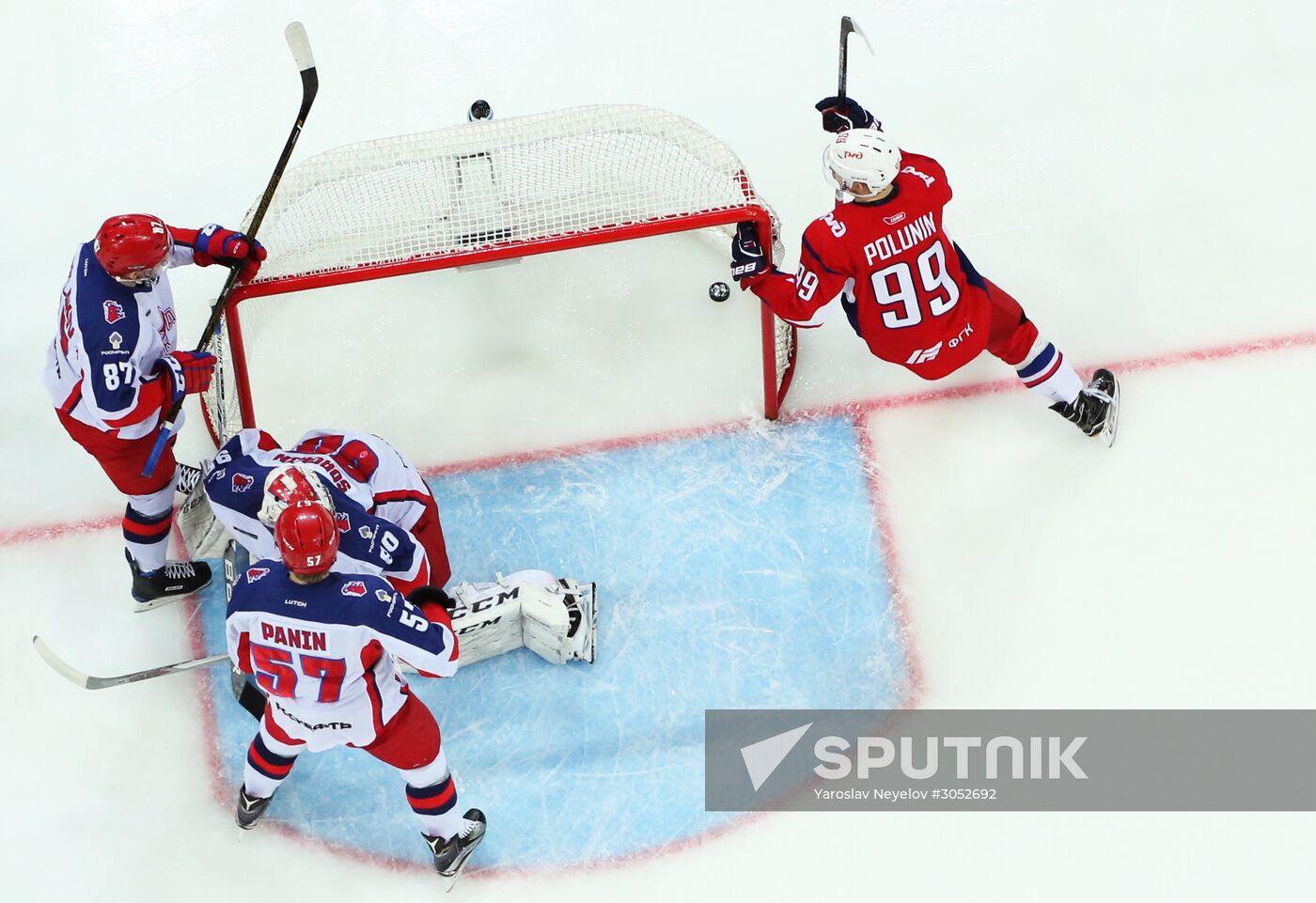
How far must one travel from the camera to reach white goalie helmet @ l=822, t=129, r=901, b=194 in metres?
3.14

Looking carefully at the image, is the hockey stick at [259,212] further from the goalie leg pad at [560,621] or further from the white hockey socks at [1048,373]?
the white hockey socks at [1048,373]

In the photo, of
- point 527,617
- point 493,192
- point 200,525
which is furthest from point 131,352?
point 527,617

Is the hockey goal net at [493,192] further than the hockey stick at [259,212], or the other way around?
the hockey goal net at [493,192]

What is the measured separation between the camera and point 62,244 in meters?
4.27

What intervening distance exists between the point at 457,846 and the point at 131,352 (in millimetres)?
1404

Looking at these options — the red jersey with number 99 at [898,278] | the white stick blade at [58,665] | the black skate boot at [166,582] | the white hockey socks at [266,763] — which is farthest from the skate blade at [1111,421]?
the white stick blade at [58,665]

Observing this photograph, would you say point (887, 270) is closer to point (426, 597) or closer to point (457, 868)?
point (426, 597)

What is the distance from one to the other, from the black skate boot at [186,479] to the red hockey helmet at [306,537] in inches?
38.7

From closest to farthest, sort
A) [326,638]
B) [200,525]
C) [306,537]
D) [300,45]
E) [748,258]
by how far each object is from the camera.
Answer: [306,537], [326,638], [748,258], [300,45], [200,525]

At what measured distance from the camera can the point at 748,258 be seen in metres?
3.34

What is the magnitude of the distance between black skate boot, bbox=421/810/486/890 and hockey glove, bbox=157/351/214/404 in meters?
1.23

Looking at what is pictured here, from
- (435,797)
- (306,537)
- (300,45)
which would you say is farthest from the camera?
(300,45)

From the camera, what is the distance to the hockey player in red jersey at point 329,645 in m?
2.82

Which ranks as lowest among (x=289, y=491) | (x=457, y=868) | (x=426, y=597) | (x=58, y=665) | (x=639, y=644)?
(x=457, y=868)
